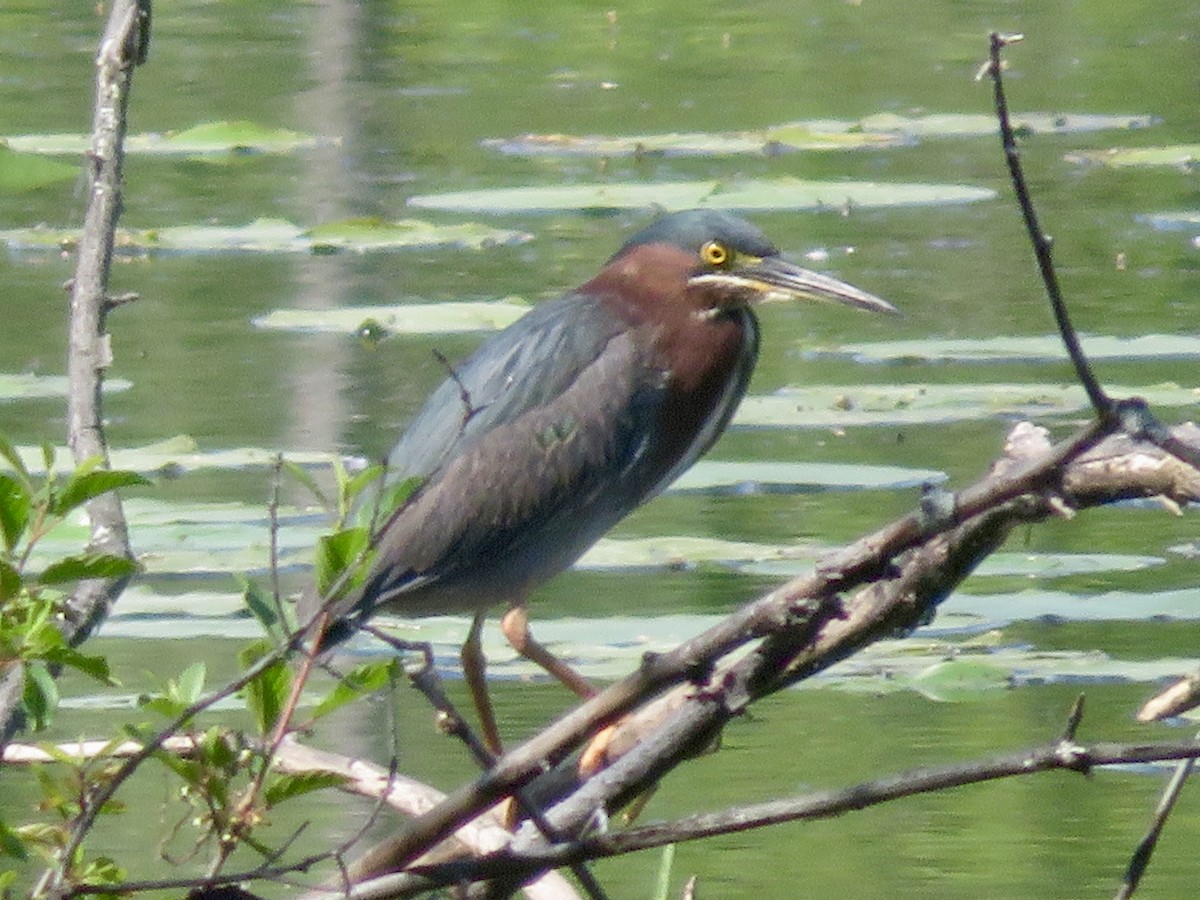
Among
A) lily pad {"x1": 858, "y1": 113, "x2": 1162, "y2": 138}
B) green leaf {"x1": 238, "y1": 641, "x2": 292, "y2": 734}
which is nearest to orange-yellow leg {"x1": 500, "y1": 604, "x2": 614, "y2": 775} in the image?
green leaf {"x1": 238, "y1": 641, "x2": 292, "y2": 734}

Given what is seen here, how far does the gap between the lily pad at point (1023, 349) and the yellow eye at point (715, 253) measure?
2194mm

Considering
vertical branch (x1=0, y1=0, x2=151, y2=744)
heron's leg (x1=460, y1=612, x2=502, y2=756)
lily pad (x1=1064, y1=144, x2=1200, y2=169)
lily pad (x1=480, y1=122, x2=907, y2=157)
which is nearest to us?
vertical branch (x1=0, y1=0, x2=151, y2=744)

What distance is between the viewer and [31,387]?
580cm

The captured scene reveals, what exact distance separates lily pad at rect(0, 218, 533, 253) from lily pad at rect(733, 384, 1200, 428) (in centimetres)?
215

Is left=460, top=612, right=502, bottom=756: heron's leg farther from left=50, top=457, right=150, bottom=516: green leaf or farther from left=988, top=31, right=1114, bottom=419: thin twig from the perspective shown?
left=988, top=31, right=1114, bottom=419: thin twig

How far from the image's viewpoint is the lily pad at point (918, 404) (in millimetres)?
5449

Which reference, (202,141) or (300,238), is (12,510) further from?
(202,141)

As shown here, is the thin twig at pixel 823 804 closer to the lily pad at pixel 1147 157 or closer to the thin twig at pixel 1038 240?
the thin twig at pixel 1038 240

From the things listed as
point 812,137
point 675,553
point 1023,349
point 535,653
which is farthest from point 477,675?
point 812,137

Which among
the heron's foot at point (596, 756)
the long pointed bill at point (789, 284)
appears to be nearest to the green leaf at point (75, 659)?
the heron's foot at point (596, 756)

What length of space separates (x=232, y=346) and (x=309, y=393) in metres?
0.53

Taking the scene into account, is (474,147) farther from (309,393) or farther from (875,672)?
(875,672)

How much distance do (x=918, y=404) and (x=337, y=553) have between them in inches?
151

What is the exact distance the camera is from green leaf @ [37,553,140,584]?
5.49 ft
